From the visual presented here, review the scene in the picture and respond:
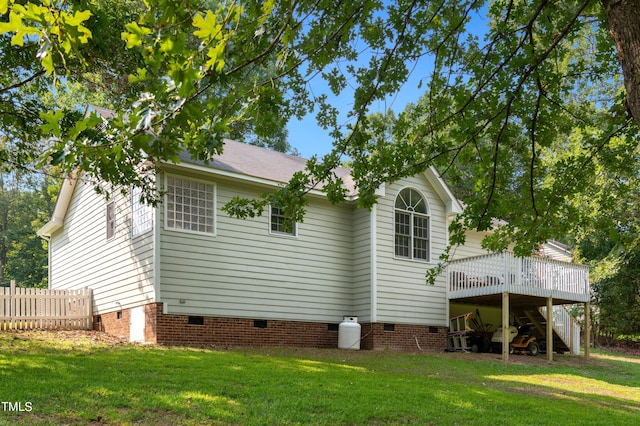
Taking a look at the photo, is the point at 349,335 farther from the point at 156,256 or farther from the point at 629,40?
the point at 629,40

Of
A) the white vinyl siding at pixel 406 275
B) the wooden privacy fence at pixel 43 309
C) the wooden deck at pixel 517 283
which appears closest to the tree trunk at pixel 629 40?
the wooden deck at pixel 517 283

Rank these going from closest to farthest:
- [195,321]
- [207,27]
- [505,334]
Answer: [207,27]
[195,321]
[505,334]

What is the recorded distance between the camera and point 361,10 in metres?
5.91

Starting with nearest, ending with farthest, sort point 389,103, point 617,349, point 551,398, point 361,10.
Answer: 1. point 361,10
2. point 389,103
3. point 551,398
4. point 617,349

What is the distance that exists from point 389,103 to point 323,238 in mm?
9732

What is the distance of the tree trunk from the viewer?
3848 millimetres

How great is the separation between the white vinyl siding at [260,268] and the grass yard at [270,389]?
5.58 ft

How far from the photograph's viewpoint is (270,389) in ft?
28.0

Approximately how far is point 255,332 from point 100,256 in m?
5.04

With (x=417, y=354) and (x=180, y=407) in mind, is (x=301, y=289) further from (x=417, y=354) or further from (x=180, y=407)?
(x=180, y=407)

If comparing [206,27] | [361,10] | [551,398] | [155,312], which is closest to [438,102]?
[361,10]

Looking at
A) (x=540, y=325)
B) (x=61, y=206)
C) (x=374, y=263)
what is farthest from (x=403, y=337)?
(x=61, y=206)

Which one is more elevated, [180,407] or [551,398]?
[180,407]

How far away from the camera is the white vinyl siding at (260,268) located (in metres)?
14.0
